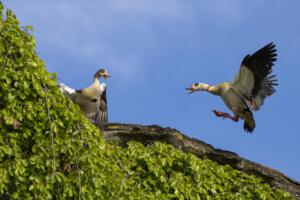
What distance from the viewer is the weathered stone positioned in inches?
406

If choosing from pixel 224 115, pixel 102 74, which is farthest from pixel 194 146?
pixel 102 74

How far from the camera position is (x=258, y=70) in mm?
12570

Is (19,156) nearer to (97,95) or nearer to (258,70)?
(97,95)

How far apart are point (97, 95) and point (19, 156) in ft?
13.2

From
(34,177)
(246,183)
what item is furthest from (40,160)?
(246,183)

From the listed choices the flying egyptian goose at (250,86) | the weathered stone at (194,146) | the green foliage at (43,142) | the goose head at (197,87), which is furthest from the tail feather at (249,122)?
the green foliage at (43,142)

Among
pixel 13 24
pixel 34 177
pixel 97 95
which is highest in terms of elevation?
pixel 97 95

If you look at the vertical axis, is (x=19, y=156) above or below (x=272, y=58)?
below

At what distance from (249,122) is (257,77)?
2.15 ft

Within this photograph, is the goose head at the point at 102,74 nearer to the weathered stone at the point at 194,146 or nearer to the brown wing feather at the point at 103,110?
the brown wing feather at the point at 103,110

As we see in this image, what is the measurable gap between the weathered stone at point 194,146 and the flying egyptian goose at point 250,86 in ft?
5.89

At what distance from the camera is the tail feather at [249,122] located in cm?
1246

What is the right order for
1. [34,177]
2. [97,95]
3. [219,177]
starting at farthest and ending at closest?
[97,95] < [219,177] < [34,177]

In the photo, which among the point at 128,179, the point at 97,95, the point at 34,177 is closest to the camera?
the point at 34,177
